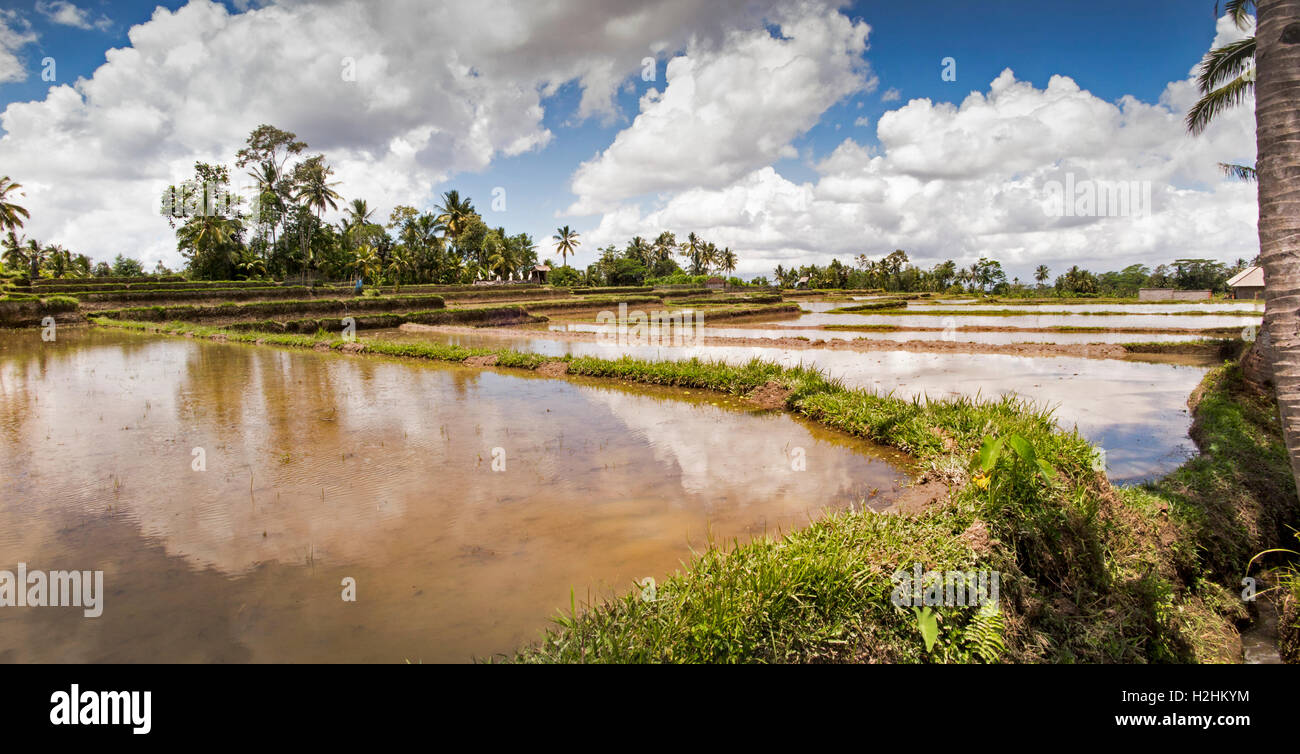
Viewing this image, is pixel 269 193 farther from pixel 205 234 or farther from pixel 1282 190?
pixel 1282 190

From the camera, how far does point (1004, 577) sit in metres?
3.49

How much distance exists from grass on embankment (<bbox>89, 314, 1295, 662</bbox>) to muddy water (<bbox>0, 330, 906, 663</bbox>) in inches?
28.3

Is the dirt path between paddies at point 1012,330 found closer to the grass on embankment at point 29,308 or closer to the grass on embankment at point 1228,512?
the grass on embankment at point 1228,512

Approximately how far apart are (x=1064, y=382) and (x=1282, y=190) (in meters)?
9.90

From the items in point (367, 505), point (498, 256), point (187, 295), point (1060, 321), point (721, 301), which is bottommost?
point (367, 505)

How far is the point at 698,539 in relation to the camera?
4.50m

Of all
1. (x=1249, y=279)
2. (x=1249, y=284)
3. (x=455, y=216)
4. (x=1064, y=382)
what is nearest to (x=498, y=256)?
(x=455, y=216)

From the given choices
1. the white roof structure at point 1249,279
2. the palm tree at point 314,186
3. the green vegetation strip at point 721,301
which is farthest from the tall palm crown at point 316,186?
the white roof structure at point 1249,279

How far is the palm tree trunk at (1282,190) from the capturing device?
116 inches

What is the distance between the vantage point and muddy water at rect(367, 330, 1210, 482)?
7196 millimetres
